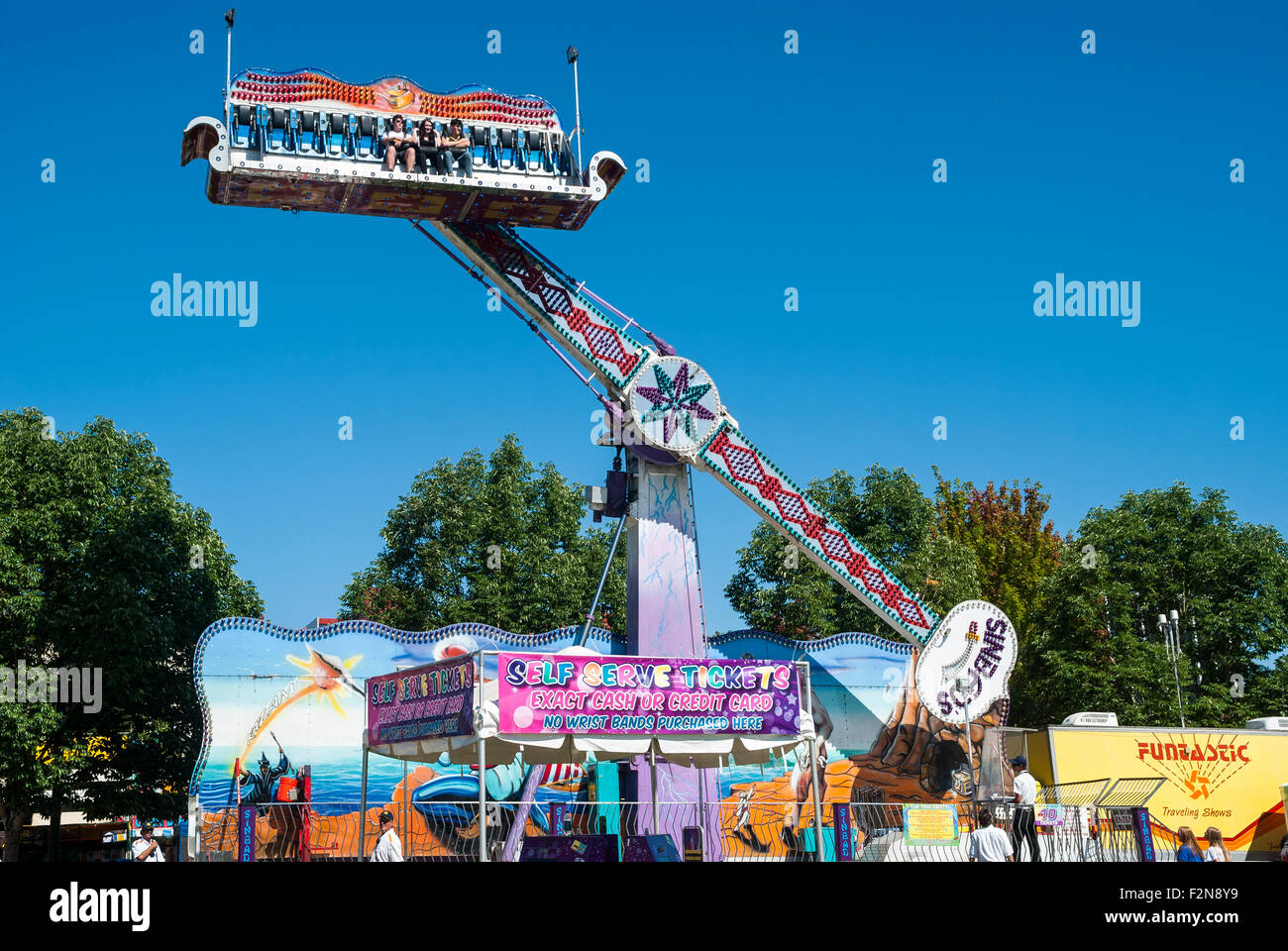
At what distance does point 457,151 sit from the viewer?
2708 centimetres

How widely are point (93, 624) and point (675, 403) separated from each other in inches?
665

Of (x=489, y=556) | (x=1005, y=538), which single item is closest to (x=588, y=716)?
(x=489, y=556)

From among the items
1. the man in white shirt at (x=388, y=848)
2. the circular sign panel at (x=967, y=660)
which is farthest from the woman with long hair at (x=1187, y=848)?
the circular sign panel at (x=967, y=660)

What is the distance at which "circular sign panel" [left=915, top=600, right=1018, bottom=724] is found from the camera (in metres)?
27.4

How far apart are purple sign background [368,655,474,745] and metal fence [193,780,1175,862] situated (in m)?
1.53

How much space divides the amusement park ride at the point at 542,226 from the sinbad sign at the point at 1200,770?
269 centimetres

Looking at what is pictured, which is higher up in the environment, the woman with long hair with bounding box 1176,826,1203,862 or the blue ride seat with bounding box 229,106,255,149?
the blue ride seat with bounding box 229,106,255,149

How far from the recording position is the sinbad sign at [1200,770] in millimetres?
28875

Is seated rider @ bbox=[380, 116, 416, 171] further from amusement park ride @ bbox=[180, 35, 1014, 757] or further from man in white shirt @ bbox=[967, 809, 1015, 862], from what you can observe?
man in white shirt @ bbox=[967, 809, 1015, 862]

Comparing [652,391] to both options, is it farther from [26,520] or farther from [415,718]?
[26,520]

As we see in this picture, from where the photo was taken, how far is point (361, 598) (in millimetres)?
46156

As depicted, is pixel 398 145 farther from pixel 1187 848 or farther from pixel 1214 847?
pixel 1214 847

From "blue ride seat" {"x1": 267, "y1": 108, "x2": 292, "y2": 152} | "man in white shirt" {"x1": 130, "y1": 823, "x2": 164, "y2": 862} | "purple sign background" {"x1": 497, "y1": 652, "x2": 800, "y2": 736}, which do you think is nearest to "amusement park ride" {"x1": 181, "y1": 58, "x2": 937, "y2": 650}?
"blue ride seat" {"x1": 267, "y1": 108, "x2": 292, "y2": 152}
